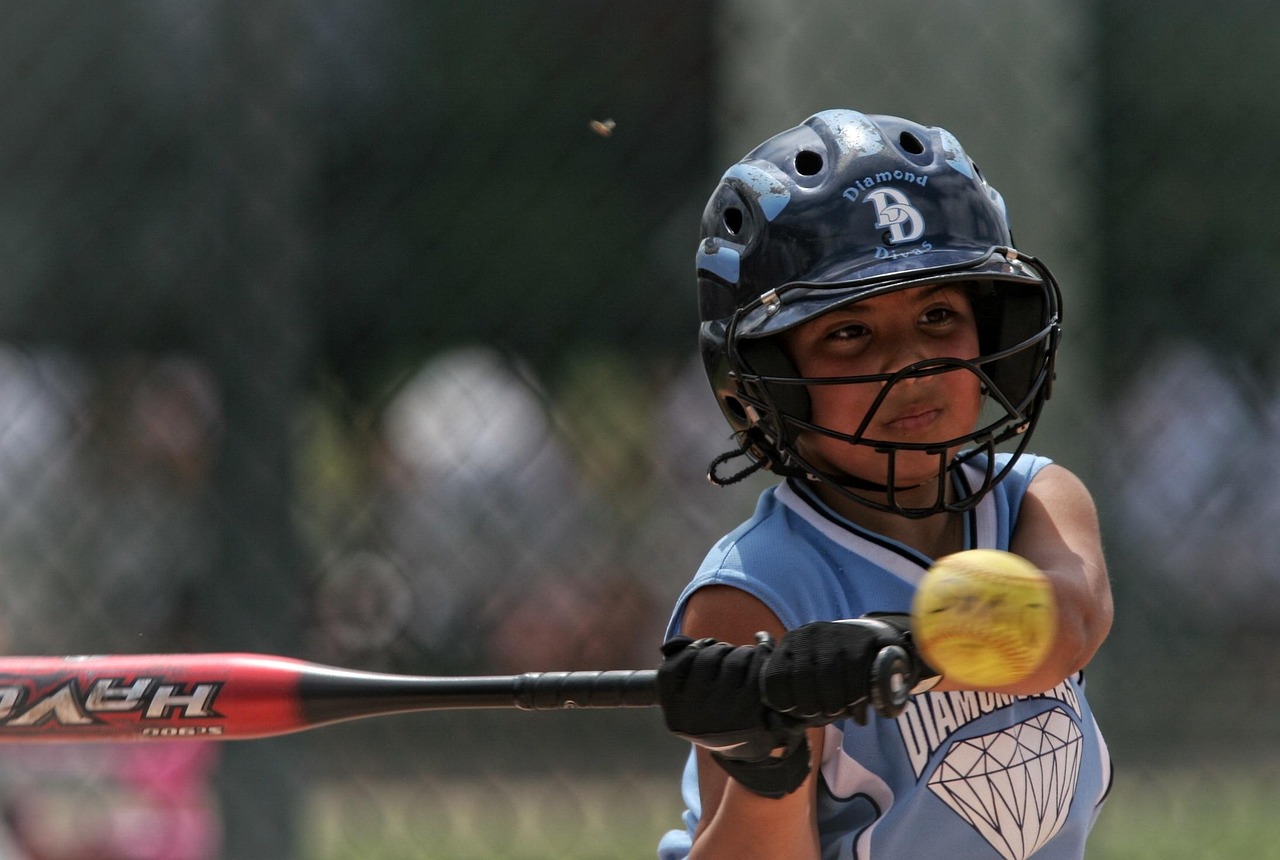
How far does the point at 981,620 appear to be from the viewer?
1.39m

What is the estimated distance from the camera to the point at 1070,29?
3.09 meters

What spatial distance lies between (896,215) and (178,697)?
98 cm

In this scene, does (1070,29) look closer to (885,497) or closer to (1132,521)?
(1132,521)

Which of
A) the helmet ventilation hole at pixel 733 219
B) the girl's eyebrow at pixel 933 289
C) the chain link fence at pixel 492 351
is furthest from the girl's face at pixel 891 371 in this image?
the chain link fence at pixel 492 351

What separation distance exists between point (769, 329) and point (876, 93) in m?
1.39

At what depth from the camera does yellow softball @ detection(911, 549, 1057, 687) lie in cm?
139

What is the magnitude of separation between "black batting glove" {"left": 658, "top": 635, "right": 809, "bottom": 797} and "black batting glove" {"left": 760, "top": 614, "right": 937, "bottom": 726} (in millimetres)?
20

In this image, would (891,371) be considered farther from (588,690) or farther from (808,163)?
(588,690)

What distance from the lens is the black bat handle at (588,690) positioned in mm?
1575

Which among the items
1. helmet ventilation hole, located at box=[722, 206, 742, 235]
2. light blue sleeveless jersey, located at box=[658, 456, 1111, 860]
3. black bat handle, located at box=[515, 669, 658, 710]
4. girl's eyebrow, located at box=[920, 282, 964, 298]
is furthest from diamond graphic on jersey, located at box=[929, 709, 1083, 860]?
helmet ventilation hole, located at box=[722, 206, 742, 235]

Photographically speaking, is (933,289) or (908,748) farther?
(933,289)

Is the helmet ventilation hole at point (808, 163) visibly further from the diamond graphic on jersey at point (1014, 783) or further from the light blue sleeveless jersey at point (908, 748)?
the diamond graphic on jersey at point (1014, 783)

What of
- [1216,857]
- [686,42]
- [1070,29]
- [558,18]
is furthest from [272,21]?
[1216,857]

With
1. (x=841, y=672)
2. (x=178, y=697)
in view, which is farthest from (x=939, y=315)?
(x=178, y=697)
